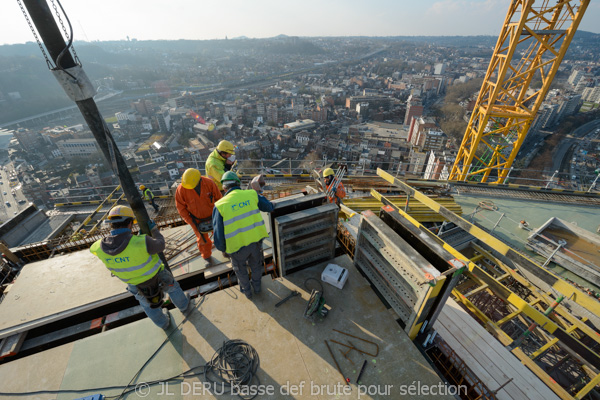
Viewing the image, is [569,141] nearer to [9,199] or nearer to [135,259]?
[135,259]

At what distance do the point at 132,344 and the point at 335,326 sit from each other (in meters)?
2.97

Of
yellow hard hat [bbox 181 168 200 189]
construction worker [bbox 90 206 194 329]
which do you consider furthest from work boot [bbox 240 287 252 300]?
yellow hard hat [bbox 181 168 200 189]

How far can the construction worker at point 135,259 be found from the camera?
9.65 feet

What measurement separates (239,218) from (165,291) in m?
1.62

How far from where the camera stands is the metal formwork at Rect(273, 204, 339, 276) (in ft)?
13.3

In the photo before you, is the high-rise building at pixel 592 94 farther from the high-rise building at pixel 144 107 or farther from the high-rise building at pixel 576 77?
the high-rise building at pixel 144 107

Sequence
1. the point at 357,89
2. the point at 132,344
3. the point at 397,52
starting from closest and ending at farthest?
the point at 132,344 < the point at 357,89 < the point at 397,52

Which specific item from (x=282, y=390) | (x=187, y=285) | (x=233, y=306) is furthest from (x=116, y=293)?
(x=282, y=390)

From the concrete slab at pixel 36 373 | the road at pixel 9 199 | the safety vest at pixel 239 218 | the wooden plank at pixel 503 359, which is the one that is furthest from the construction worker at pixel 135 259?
the road at pixel 9 199

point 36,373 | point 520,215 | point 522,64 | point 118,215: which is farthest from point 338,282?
point 522,64

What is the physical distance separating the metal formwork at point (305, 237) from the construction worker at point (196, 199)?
136 centimetres

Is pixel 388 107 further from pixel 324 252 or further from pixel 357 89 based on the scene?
pixel 324 252

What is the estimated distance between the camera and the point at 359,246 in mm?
4398

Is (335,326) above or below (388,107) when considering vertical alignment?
above
